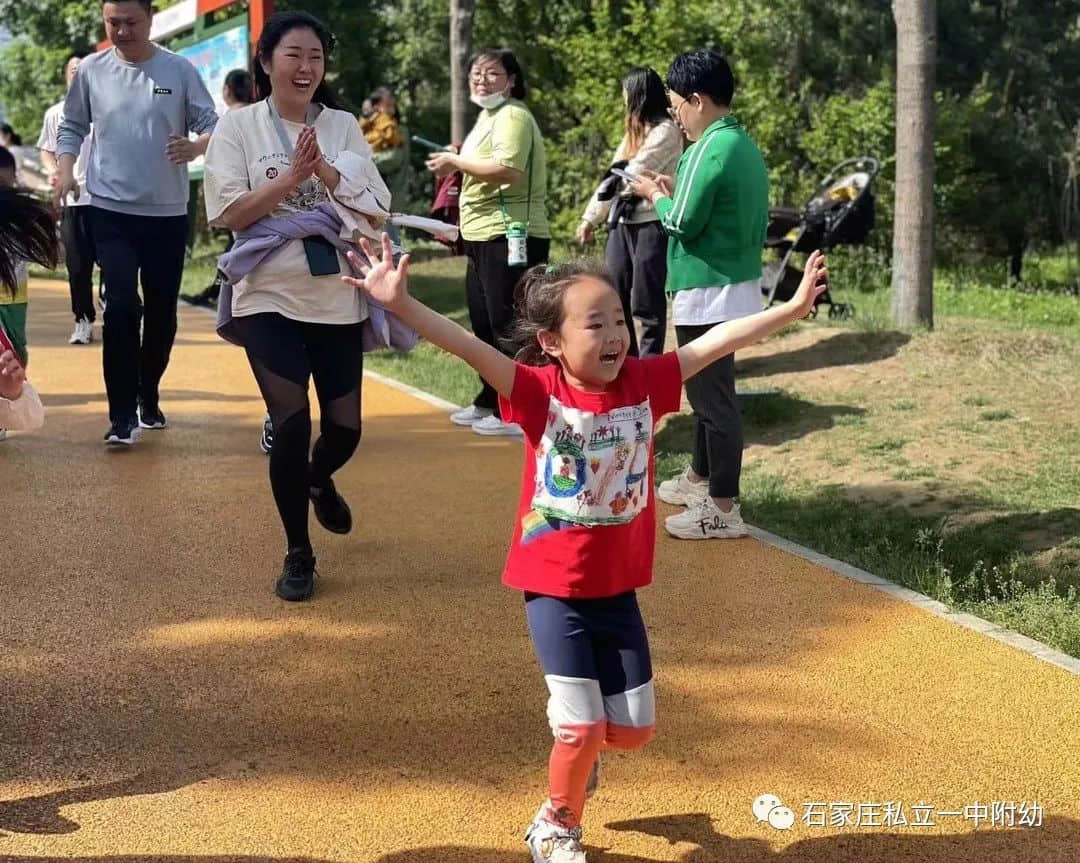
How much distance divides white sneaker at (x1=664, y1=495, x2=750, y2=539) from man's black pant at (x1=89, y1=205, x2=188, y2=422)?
311cm

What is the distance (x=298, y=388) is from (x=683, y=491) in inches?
91.9

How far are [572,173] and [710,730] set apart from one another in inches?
581

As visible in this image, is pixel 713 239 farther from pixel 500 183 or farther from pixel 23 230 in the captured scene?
pixel 23 230

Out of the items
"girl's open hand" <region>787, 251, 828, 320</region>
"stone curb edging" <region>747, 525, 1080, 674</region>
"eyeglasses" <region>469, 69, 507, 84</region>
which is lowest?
"stone curb edging" <region>747, 525, 1080, 674</region>

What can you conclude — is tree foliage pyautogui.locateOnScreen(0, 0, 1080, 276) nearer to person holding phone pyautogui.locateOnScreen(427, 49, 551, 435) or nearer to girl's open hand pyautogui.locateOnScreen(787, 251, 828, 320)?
person holding phone pyautogui.locateOnScreen(427, 49, 551, 435)

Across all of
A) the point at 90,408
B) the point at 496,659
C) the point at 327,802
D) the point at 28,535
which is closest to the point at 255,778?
the point at 327,802

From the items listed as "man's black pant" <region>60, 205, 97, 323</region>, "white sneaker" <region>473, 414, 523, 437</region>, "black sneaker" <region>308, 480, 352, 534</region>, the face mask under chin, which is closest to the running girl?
"black sneaker" <region>308, 480, 352, 534</region>

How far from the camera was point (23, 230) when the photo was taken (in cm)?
343

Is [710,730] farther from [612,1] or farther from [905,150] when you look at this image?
[612,1]

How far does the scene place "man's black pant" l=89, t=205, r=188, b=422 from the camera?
7.41m

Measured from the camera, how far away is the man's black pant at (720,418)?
6.12 meters

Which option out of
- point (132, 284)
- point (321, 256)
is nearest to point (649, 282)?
point (132, 284)

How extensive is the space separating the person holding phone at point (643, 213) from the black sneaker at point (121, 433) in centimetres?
271

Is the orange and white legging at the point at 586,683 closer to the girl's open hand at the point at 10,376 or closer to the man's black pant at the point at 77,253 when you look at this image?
the girl's open hand at the point at 10,376
